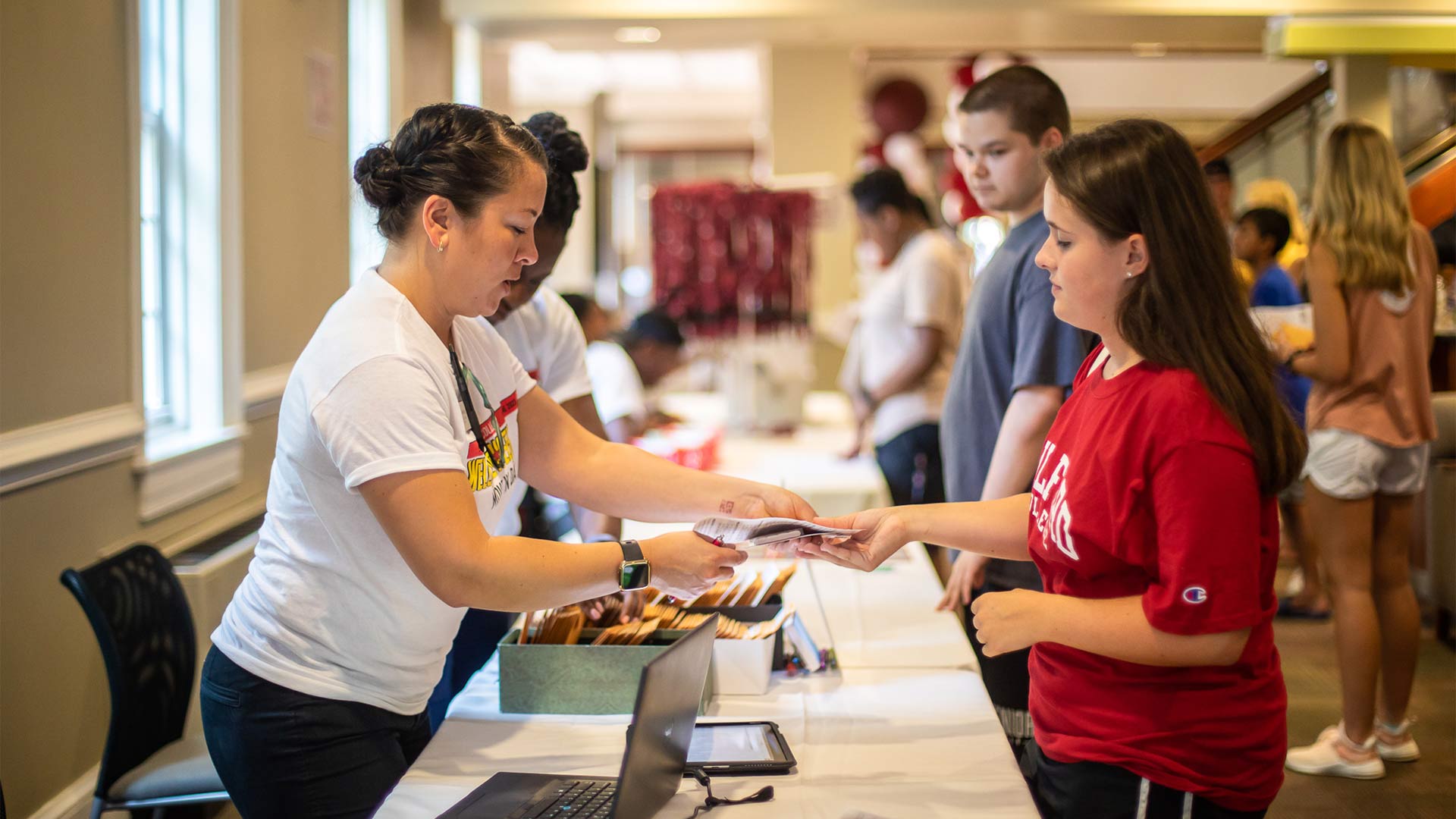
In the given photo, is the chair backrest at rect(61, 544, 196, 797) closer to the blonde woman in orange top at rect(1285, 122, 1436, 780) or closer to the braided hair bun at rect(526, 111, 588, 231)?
the braided hair bun at rect(526, 111, 588, 231)

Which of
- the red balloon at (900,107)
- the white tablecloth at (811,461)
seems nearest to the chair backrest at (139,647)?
the white tablecloth at (811,461)

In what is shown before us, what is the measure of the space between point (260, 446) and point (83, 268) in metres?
1.38

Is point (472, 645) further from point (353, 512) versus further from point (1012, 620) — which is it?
point (1012, 620)

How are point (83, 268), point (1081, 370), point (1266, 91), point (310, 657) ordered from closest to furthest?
point (310, 657) → point (1081, 370) → point (83, 268) → point (1266, 91)

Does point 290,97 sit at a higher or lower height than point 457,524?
higher

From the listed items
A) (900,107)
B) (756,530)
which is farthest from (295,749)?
(900,107)

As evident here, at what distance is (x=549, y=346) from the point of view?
2.29m

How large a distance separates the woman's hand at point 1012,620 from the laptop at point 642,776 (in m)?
0.33

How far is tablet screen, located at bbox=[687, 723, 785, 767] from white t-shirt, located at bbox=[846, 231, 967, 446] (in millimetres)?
2292

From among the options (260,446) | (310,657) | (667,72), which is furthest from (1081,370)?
(667,72)

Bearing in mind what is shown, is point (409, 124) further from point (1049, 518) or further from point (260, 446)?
point (260, 446)

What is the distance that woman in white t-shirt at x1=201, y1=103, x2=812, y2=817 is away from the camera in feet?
4.29

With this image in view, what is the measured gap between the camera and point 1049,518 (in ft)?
4.58

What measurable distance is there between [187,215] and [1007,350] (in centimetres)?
233
